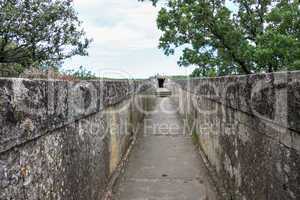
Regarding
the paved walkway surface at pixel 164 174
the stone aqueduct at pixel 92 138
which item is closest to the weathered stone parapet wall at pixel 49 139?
the stone aqueduct at pixel 92 138

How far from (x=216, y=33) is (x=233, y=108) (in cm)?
1658

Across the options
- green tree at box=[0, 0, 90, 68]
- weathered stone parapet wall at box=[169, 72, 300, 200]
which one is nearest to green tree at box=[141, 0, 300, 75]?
green tree at box=[0, 0, 90, 68]

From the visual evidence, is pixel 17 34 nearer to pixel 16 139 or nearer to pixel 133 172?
pixel 133 172

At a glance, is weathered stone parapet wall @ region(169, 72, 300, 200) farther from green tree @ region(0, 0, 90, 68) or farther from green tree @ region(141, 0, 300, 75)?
green tree @ region(141, 0, 300, 75)

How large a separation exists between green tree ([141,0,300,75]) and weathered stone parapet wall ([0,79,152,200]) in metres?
15.0

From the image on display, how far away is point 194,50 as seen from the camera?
782 inches

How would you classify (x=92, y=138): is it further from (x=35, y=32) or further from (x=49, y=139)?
(x=35, y=32)

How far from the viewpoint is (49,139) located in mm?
2121

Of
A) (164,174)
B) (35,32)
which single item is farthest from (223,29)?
(164,174)

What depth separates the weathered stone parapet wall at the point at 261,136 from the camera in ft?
6.44

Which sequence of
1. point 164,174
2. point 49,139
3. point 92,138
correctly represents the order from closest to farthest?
point 49,139, point 92,138, point 164,174

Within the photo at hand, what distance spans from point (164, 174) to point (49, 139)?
356 cm

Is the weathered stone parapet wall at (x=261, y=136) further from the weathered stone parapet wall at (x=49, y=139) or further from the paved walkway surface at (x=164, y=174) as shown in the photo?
the weathered stone parapet wall at (x=49, y=139)

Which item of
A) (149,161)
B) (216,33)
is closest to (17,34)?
(149,161)
